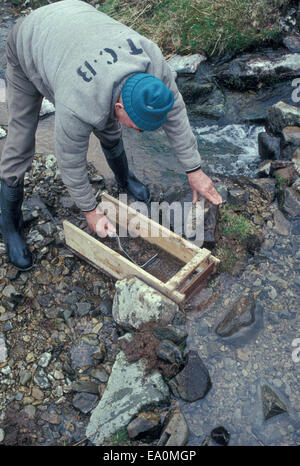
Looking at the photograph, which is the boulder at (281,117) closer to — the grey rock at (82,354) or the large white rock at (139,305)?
the large white rock at (139,305)

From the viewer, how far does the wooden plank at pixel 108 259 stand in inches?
126

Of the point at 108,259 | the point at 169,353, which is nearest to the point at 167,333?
the point at 169,353

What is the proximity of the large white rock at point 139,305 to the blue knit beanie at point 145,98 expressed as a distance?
128cm

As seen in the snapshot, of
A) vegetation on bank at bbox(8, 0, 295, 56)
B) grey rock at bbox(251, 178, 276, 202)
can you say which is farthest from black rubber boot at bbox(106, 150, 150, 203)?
vegetation on bank at bbox(8, 0, 295, 56)

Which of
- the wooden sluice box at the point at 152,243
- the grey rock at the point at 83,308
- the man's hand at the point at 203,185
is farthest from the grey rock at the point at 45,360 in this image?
the man's hand at the point at 203,185

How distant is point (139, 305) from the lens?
311 cm

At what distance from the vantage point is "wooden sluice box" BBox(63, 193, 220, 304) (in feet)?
10.6

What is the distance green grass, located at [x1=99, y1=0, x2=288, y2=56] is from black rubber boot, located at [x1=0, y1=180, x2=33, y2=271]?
3.97 metres

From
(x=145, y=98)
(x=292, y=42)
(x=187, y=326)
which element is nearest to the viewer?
(x=145, y=98)

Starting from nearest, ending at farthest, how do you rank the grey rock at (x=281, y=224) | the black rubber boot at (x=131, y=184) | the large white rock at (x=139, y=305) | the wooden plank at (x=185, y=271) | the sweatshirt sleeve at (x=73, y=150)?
1. the sweatshirt sleeve at (x=73, y=150)
2. the large white rock at (x=139, y=305)
3. the wooden plank at (x=185, y=271)
4. the grey rock at (x=281, y=224)
5. the black rubber boot at (x=131, y=184)

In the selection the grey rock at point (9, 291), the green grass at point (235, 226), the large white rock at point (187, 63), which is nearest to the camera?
the grey rock at point (9, 291)

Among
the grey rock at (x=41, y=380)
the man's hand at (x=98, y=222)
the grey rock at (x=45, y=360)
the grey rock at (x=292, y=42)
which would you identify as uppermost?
the grey rock at (x=292, y=42)

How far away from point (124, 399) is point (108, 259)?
1164 millimetres

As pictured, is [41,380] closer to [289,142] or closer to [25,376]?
[25,376]
